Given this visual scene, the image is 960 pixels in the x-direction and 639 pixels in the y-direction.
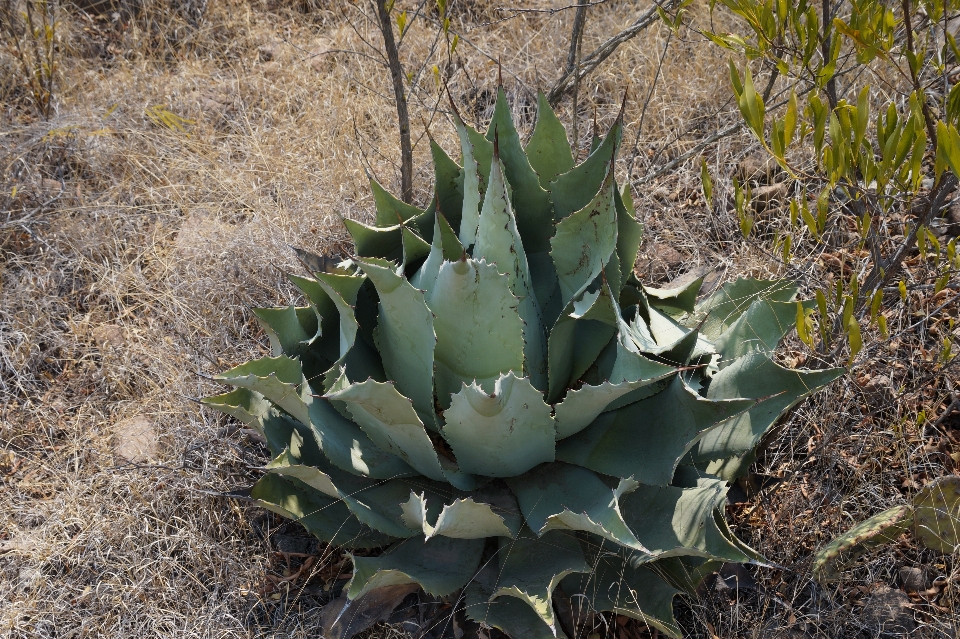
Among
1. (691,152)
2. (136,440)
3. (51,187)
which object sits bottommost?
(136,440)

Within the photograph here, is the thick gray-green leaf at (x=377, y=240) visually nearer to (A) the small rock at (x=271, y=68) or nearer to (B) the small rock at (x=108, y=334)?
(B) the small rock at (x=108, y=334)

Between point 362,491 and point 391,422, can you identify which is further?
point 362,491

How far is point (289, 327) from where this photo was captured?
198 cm

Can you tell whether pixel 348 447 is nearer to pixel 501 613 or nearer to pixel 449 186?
pixel 501 613

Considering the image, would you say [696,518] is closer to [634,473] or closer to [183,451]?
[634,473]

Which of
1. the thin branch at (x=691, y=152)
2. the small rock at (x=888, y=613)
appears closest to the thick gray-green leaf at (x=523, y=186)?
the thin branch at (x=691, y=152)

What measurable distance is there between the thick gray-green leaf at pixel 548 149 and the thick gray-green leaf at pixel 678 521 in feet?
2.88

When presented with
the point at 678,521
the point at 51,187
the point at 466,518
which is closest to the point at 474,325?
the point at 466,518

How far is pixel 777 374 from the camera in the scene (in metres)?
1.76

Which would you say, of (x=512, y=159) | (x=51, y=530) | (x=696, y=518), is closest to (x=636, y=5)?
(x=512, y=159)

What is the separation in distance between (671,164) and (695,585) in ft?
5.70

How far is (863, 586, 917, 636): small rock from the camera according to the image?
6.39 feet

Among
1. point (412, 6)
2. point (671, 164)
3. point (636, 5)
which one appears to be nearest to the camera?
point (671, 164)

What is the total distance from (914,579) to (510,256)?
4.64 ft
